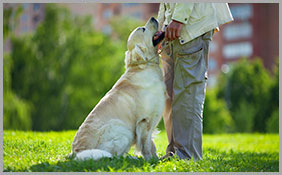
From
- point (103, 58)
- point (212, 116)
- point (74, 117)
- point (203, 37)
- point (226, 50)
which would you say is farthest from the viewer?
point (226, 50)

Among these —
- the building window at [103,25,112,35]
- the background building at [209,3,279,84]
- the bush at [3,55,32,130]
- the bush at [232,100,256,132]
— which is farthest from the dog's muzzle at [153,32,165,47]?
the background building at [209,3,279,84]

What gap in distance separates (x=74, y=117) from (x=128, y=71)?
17245 mm

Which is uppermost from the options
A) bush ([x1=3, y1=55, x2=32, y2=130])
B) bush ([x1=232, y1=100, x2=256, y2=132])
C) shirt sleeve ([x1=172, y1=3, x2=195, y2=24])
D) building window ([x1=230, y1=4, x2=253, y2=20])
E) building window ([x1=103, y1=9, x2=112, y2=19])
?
building window ([x1=230, y1=4, x2=253, y2=20])

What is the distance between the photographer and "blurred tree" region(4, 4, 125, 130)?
20.0m

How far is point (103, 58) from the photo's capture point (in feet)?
74.7

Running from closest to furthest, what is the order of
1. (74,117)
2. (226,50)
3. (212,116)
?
(212,116), (74,117), (226,50)

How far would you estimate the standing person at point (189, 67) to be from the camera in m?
3.65

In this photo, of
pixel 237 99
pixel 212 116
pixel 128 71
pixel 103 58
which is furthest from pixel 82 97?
pixel 128 71

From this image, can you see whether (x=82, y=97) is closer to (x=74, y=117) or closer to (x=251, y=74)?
(x=74, y=117)

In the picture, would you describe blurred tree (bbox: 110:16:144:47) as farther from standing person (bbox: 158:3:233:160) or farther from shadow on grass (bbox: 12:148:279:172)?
shadow on grass (bbox: 12:148:279:172)

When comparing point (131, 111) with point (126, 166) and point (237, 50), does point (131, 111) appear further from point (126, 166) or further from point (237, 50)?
point (237, 50)

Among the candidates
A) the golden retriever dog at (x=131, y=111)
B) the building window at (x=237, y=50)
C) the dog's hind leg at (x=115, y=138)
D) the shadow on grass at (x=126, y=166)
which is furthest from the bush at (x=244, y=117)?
the building window at (x=237, y=50)

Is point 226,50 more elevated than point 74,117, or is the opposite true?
point 226,50

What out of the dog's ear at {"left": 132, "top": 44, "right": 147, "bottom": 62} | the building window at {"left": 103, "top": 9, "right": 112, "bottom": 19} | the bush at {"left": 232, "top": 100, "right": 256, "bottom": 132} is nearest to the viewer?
the dog's ear at {"left": 132, "top": 44, "right": 147, "bottom": 62}
